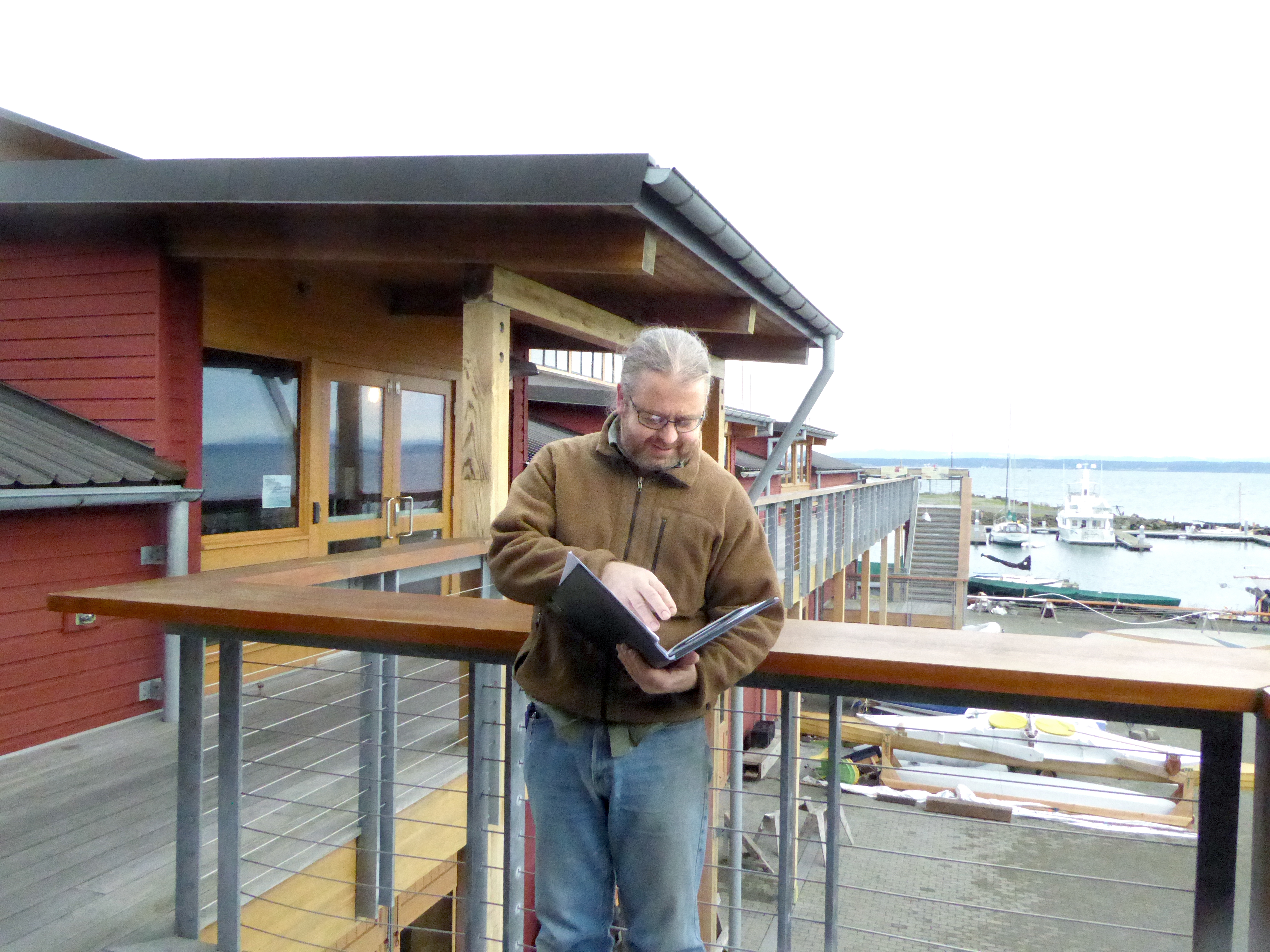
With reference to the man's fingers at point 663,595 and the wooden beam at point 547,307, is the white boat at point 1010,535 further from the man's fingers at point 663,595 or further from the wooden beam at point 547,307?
the man's fingers at point 663,595

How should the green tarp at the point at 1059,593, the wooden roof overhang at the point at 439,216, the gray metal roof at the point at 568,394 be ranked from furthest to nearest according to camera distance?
the green tarp at the point at 1059,593, the gray metal roof at the point at 568,394, the wooden roof overhang at the point at 439,216

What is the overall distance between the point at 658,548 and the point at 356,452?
16.8 ft

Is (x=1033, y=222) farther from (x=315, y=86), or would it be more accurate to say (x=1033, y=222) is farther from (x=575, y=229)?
(x=575, y=229)

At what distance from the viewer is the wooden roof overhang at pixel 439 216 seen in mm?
3576

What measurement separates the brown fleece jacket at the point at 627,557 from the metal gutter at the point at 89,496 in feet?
10.7

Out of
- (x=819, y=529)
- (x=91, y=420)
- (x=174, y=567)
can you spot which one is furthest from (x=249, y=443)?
(x=819, y=529)

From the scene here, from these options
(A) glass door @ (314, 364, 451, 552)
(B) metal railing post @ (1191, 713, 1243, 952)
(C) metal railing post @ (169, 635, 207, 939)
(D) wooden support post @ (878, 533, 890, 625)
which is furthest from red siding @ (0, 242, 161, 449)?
(D) wooden support post @ (878, 533, 890, 625)

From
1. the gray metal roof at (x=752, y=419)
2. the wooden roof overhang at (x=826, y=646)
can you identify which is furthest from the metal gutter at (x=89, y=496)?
the gray metal roof at (x=752, y=419)

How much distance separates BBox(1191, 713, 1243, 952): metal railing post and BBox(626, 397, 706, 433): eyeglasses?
1.04 m

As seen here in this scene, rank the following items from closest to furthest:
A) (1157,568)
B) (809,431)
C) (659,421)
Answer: (659,421), (809,431), (1157,568)

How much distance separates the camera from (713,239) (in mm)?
4223

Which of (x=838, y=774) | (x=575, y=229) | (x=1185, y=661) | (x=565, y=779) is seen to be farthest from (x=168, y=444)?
(x=1185, y=661)

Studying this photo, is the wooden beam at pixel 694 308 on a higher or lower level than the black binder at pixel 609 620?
higher

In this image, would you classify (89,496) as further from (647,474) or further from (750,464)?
(750,464)
